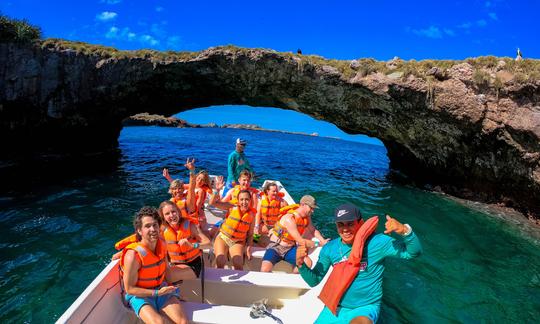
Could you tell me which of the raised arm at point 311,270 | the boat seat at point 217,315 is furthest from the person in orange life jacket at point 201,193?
the raised arm at point 311,270

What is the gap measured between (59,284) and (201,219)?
315 centimetres

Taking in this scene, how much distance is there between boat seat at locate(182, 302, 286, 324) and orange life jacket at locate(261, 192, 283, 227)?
3.05 metres

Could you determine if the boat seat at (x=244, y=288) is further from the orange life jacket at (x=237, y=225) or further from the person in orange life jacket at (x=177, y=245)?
the orange life jacket at (x=237, y=225)

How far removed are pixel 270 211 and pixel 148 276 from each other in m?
3.72

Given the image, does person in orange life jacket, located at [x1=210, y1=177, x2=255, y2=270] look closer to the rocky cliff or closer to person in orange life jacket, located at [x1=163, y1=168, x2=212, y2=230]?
person in orange life jacket, located at [x1=163, y1=168, x2=212, y2=230]

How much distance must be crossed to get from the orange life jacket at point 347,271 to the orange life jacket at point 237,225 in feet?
7.59

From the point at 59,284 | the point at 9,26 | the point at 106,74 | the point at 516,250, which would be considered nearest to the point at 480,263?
the point at 516,250

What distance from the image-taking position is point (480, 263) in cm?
891

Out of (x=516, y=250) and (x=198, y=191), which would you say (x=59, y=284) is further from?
(x=516, y=250)

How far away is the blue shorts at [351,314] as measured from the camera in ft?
12.1

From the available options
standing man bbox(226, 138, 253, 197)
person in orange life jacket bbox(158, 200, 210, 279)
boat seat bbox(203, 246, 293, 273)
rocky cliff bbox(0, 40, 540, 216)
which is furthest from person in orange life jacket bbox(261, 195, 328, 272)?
rocky cliff bbox(0, 40, 540, 216)

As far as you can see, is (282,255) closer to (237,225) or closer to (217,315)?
(237,225)

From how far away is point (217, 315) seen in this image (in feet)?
14.1

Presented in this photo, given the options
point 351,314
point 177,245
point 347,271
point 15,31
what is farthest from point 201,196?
point 15,31
